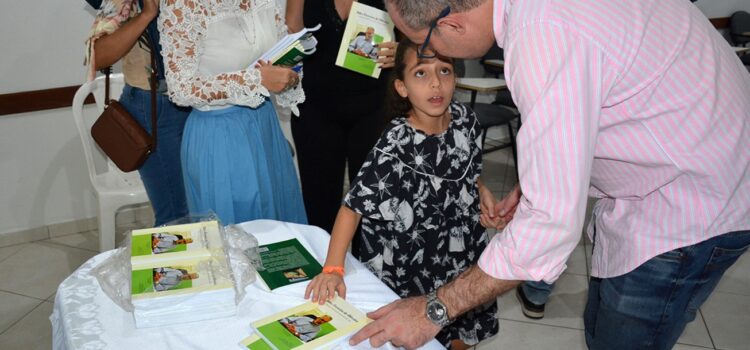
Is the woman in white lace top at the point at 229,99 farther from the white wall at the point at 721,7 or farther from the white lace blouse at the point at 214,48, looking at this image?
the white wall at the point at 721,7

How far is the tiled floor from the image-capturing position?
8.47 feet

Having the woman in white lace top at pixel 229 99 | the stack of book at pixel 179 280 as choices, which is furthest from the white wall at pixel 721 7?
the stack of book at pixel 179 280

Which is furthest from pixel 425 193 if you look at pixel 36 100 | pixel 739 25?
pixel 739 25

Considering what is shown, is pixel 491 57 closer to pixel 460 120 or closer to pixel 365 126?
pixel 365 126

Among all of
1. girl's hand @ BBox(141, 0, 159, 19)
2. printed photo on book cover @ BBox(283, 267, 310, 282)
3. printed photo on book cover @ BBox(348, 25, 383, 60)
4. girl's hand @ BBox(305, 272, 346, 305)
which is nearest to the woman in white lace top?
girl's hand @ BBox(141, 0, 159, 19)

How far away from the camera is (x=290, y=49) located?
1.85 meters

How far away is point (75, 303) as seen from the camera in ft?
4.15

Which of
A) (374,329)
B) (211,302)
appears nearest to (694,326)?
(374,329)

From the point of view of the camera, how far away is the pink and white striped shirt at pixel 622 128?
938mm

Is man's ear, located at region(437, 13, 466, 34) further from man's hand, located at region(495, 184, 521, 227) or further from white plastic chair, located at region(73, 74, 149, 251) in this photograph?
white plastic chair, located at region(73, 74, 149, 251)

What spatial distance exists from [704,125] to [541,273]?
419 millimetres

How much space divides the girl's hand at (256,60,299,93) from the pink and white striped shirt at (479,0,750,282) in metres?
1.01

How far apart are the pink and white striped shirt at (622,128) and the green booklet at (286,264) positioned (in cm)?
48

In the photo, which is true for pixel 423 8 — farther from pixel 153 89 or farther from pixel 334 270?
pixel 153 89
